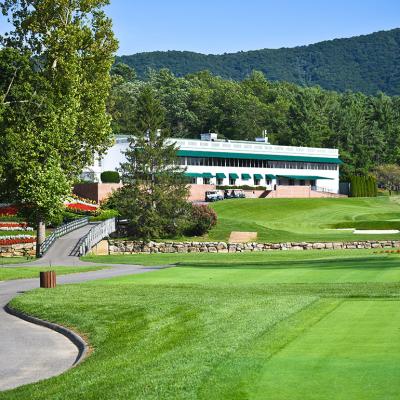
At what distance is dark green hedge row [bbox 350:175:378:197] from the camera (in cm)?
12281

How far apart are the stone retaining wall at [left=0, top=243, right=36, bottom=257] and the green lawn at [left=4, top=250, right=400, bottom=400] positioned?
27.2m

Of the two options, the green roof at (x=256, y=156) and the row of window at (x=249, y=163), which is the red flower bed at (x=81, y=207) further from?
the green roof at (x=256, y=156)

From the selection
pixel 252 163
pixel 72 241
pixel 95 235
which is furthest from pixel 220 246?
pixel 252 163

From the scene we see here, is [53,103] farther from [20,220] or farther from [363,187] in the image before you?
[363,187]

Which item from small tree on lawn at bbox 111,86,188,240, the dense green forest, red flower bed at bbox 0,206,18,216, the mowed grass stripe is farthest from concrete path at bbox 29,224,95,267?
the dense green forest

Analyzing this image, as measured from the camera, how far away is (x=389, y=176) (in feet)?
458

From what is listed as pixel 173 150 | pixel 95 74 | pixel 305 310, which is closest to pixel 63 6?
pixel 95 74

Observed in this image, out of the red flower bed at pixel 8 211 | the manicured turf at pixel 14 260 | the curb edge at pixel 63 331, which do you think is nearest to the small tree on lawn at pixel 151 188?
the red flower bed at pixel 8 211

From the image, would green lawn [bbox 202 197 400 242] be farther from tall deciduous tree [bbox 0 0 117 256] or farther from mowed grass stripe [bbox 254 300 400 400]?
mowed grass stripe [bbox 254 300 400 400]

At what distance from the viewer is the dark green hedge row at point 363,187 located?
12281cm

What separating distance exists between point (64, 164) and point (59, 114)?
522 centimetres

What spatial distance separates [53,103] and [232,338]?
40895 mm

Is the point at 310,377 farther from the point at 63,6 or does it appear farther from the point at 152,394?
the point at 63,6

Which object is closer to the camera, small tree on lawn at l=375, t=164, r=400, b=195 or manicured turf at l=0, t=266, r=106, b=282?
manicured turf at l=0, t=266, r=106, b=282
